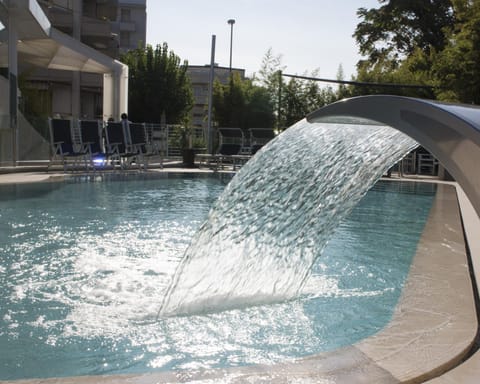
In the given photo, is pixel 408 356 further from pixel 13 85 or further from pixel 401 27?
pixel 401 27

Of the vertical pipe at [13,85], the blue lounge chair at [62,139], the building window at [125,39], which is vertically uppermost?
the building window at [125,39]

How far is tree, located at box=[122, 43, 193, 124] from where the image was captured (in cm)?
3756

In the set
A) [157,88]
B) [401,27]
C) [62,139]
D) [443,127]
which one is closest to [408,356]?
[443,127]

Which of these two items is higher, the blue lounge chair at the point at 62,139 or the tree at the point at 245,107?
the tree at the point at 245,107

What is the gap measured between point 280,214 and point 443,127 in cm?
269

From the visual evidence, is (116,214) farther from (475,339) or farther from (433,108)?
(433,108)

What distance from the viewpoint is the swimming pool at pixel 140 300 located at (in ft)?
8.53

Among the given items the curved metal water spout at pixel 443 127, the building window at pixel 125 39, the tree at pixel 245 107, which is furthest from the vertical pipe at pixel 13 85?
the building window at pixel 125 39

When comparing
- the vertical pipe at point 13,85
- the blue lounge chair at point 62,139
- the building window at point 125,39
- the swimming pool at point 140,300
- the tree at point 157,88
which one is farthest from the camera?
the building window at point 125,39

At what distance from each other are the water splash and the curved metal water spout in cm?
85

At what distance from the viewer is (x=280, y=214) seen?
14.7 ft

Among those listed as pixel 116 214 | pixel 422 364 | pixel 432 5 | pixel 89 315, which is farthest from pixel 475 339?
pixel 432 5

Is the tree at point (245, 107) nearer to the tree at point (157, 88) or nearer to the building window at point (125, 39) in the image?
the tree at point (157, 88)

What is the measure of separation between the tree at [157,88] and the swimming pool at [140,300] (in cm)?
3108
